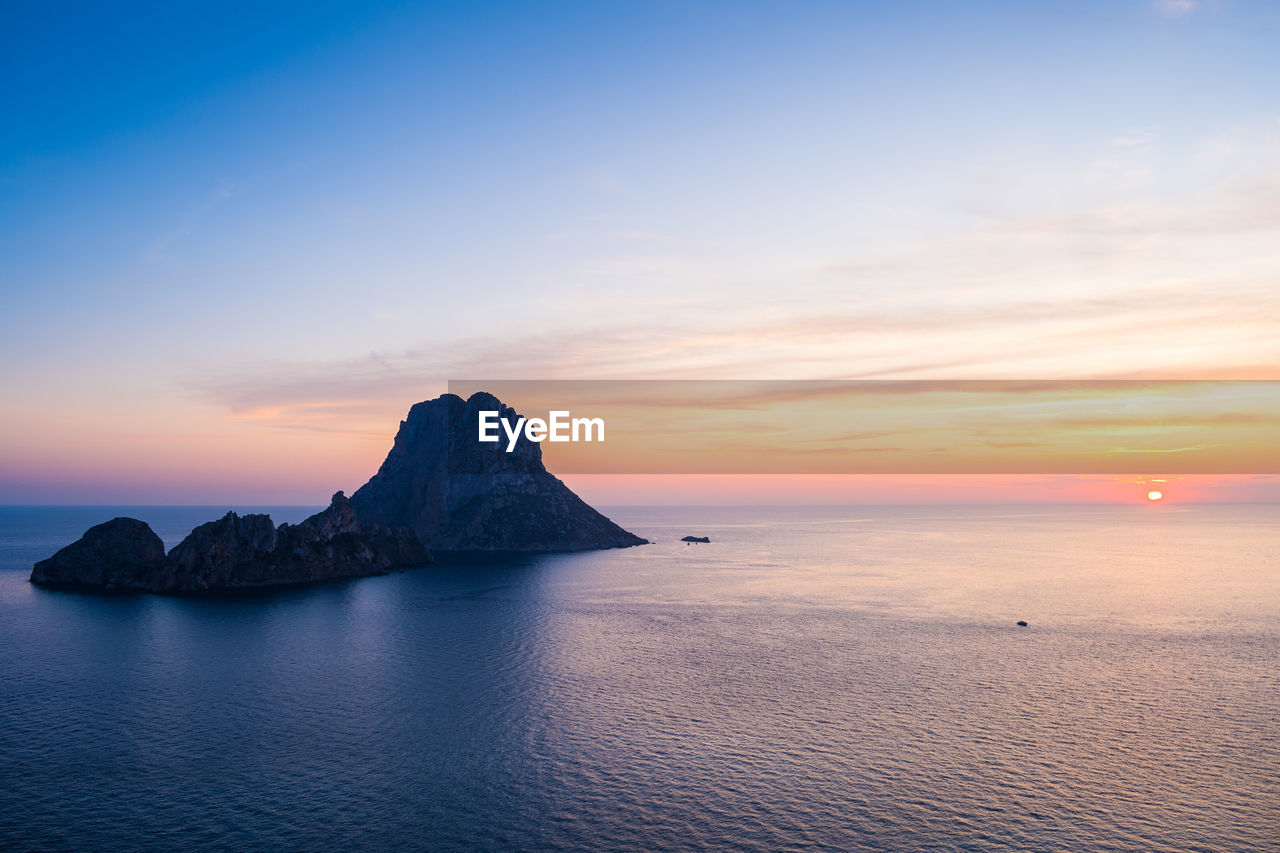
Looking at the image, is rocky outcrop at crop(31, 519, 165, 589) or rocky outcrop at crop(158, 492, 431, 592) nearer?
rocky outcrop at crop(158, 492, 431, 592)

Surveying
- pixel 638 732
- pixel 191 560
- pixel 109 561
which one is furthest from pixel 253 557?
pixel 638 732

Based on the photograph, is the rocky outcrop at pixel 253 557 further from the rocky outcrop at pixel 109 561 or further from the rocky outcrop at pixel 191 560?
the rocky outcrop at pixel 109 561

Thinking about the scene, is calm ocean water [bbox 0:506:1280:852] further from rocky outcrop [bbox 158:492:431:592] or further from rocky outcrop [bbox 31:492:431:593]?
rocky outcrop [bbox 158:492:431:592]

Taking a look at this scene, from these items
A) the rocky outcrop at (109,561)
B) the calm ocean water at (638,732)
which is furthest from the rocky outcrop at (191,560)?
the calm ocean water at (638,732)

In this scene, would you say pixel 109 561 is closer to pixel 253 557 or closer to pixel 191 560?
pixel 191 560

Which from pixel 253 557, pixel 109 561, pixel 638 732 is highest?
pixel 109 561

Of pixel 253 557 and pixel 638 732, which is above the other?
pixel 253 557

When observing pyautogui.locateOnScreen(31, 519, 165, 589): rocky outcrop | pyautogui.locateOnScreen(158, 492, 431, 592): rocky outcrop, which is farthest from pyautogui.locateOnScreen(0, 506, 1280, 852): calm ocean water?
pyautogui.locateOnScreen(31, 519, 165, 589): rocky outcrop
